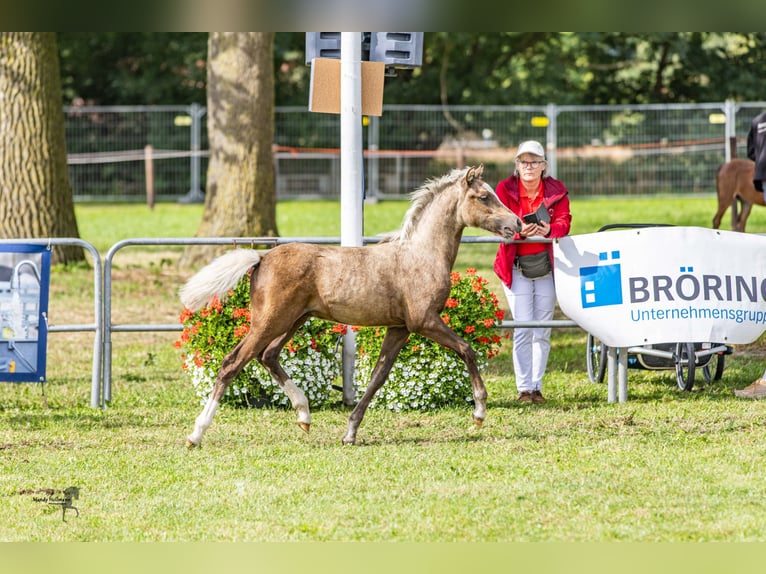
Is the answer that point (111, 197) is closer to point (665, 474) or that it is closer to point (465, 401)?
point (465, 401)

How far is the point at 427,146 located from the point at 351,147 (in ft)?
75.2

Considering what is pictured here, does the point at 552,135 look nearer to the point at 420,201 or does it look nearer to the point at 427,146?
the point at 427,146

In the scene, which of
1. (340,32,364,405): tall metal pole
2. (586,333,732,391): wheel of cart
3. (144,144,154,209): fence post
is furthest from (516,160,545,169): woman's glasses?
(144,144,154,209): fence post

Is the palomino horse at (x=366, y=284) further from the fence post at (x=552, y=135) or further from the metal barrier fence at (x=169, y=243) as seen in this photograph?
the fence post at (x=552, y=135)

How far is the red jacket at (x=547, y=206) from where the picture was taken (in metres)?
8.52

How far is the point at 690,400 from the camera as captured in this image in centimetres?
869

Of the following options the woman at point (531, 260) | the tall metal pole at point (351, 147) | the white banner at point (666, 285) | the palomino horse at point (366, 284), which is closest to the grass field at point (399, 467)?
the woman at point (531, 260)

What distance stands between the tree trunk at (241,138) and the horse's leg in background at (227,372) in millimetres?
8331

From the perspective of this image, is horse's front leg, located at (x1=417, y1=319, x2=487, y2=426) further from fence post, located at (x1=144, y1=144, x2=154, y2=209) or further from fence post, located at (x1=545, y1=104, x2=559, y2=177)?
fence post, located at (x1=144, y1=144, x2=154, y2=209)

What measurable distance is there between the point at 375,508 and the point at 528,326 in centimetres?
324

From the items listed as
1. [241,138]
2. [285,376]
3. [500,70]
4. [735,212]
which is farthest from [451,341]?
[500,70]

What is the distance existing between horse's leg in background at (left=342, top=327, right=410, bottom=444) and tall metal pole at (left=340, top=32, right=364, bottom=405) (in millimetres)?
1096

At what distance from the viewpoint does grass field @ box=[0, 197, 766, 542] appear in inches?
213

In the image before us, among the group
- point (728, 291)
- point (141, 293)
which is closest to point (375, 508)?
point (728, 291)
